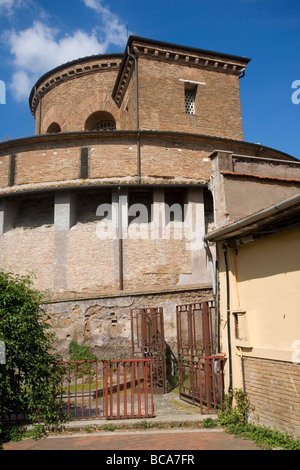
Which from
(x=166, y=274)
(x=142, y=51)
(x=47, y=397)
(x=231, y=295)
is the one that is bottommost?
(x=47, y=397)

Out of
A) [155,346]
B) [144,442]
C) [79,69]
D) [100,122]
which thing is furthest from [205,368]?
[79,69]

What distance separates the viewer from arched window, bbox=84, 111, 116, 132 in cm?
2205

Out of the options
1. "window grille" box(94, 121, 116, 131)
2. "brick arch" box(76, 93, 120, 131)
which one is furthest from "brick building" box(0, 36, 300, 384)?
"window grille" box(94, 121, 116, 131)

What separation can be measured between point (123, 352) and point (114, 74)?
53.6 feet

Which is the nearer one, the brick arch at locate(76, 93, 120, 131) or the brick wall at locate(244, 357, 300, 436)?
the brick wall at locate(244, 357, 300, 436)

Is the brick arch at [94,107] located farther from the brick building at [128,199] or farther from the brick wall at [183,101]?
the brick wall at [183,101]

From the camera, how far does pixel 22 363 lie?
252 inches

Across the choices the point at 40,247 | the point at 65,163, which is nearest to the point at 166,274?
the point at 40,247

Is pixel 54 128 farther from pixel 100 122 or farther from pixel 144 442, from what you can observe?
pixel 144 442

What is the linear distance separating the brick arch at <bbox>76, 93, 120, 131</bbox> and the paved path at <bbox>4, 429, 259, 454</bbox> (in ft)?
59.4

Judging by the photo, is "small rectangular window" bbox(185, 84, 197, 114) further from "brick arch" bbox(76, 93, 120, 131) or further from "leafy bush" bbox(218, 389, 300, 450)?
"leafy bush" bbox(218, 389, 300, 450)

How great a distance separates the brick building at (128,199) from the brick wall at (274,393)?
19.2 ft
